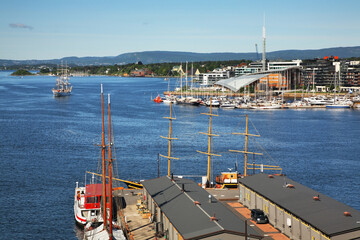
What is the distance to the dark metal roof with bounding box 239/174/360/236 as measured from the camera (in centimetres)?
1929

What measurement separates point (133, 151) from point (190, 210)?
29147 mm

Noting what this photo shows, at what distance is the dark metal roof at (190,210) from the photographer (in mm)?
19156

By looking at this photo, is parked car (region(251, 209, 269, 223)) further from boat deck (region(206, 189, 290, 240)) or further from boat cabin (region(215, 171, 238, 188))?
boat cabin (region(215, 171, 238, 188))

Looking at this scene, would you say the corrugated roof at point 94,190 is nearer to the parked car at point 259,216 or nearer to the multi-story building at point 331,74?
the parked car at point 259,216

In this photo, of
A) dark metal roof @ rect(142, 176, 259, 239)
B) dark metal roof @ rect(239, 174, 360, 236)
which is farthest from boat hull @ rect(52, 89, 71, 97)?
dark metal roof @ rect(239, 174, 360, 236)

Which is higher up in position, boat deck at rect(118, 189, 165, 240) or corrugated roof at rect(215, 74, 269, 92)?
corrugated roof at rect(215, 74, 269, 92)

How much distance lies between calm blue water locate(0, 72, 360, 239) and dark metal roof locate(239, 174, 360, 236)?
Answer: 8766mm

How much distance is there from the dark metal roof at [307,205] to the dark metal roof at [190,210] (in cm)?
261

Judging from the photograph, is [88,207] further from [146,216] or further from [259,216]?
[259,216]

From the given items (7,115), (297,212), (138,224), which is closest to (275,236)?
(297,212)

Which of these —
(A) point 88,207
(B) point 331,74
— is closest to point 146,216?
(A) point 88,207

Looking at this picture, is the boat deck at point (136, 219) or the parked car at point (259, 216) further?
the parked car at point (259, 216)

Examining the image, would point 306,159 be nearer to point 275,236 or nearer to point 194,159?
point 194,159

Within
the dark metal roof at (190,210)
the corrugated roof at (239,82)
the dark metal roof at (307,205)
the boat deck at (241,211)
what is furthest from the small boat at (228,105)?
the dark metal roof at (190,210)
